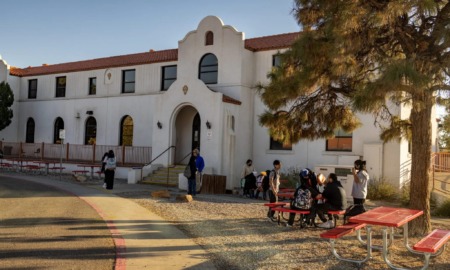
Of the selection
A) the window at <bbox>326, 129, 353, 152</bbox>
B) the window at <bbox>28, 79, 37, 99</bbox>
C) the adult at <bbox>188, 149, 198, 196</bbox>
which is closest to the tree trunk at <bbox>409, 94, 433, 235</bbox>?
the adult at <bbox>188, 149, 198, 196</bbox>

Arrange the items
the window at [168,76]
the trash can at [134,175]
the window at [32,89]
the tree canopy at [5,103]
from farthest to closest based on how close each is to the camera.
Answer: the window at [32,89], the tree canopy at [5,103], the window at [168,76], the trash can at [134,175]

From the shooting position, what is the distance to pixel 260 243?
27.4 feet

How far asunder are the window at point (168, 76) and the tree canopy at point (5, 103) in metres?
12.5

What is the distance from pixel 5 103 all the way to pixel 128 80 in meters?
9.86

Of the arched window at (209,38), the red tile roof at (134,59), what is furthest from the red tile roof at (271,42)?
the arched window at (209,38)

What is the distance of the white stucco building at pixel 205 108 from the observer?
714 inches

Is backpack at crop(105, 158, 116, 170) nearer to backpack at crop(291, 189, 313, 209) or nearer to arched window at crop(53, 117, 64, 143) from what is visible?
backpack at crop(291, 189, 313, 209)

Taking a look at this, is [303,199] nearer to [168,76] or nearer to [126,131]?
[168,76]

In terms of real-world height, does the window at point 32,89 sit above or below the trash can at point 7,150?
above

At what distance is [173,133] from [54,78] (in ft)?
41.8

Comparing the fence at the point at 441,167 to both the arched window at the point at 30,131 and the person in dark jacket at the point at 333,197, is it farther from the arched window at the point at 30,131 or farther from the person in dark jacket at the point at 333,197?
the arched window at the point at 30,131

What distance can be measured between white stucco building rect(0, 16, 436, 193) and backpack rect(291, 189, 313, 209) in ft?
17.3

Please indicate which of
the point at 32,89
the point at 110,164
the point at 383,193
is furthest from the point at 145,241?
the point at 32,89

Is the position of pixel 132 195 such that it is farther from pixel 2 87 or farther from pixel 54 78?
pixel 2 87
